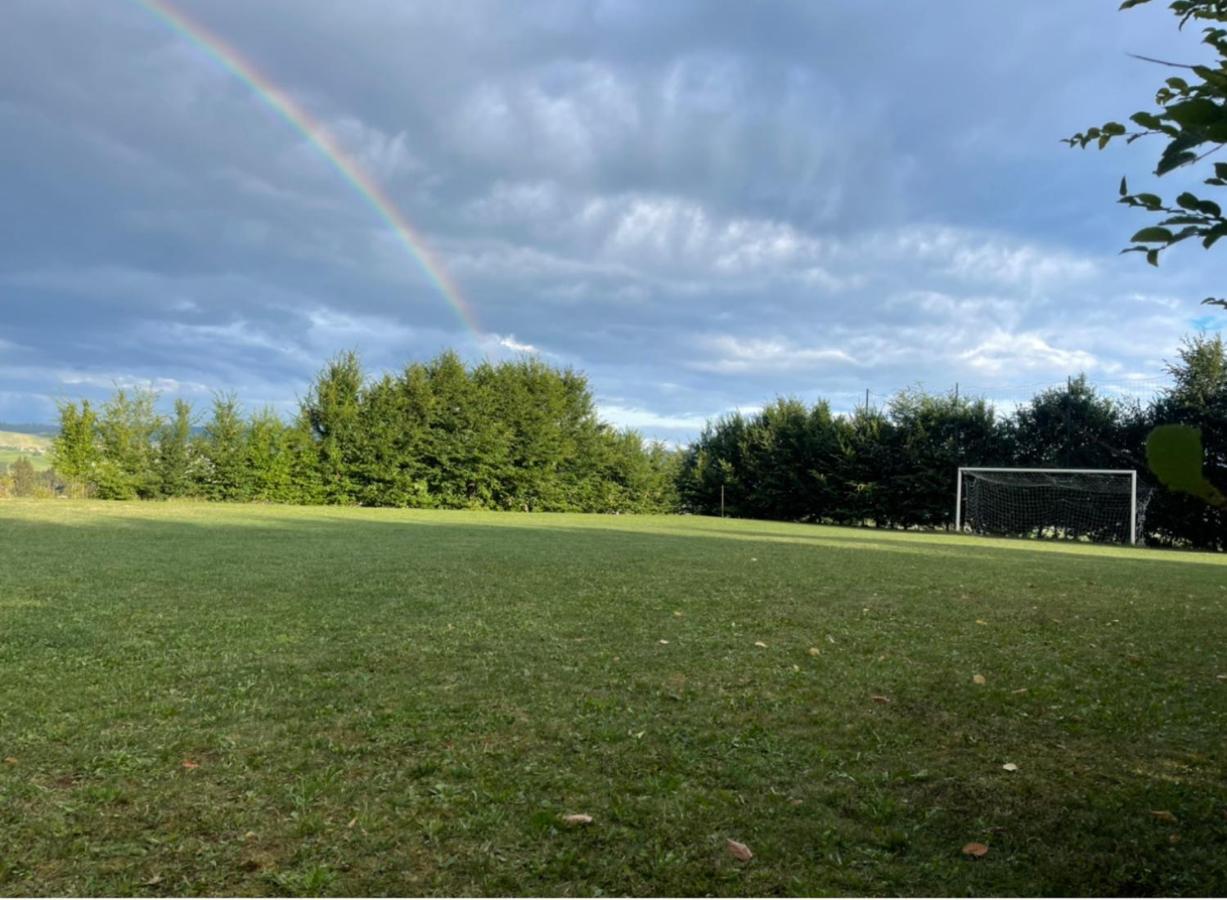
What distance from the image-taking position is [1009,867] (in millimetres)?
2199

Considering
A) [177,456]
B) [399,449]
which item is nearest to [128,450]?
[177,456]

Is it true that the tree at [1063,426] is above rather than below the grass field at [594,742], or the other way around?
above

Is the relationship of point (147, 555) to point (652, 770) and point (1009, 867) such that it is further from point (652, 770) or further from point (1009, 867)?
point (1009, 867)

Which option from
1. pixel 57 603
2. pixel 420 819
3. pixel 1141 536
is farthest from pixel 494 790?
pixel 1141 536

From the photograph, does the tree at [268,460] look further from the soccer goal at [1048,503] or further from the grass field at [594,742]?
the soccer goal at [1048,503]

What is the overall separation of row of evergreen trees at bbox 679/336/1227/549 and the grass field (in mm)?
18140

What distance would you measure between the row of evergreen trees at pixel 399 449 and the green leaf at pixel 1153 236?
82.9 feet

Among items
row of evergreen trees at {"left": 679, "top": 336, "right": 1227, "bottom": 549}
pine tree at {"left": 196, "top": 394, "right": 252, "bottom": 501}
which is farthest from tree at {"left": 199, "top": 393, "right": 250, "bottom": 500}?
row of evergreen trees at {"left": 679, "top": 336, "right": 1227, "bottom": 549}

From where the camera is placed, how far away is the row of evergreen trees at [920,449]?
21.7 meters

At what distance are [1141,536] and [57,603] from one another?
24.6 m

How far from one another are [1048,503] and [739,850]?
81.4ft

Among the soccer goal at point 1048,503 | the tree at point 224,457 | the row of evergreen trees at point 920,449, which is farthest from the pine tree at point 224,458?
the soccer goal at point 1048,503

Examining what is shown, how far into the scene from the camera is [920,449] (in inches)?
974

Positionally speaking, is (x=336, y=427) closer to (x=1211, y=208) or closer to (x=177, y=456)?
(x=177, y=456)
